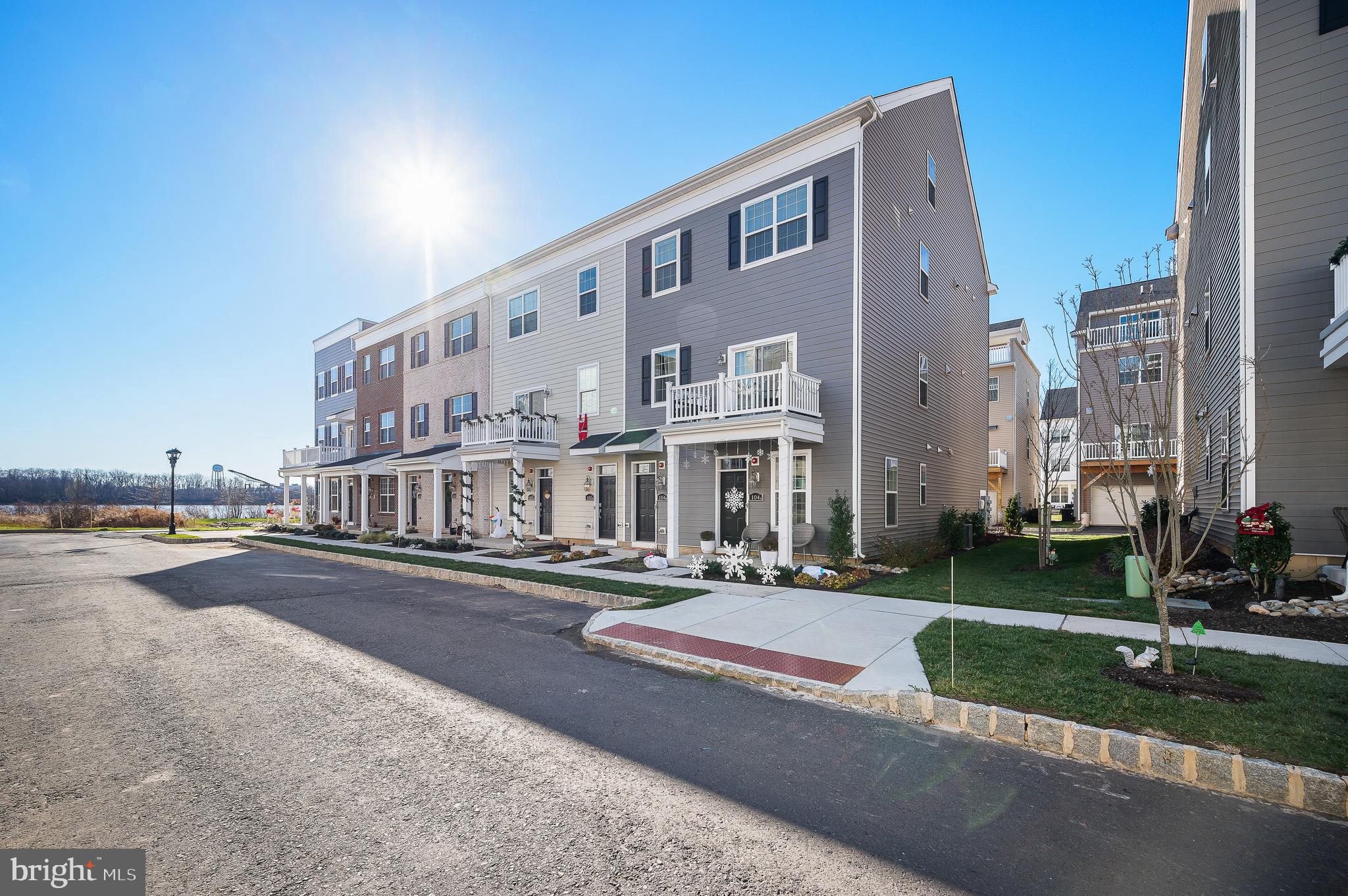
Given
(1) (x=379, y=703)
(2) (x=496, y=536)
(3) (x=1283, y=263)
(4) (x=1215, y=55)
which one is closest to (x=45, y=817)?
(1) (x=379, y=703)

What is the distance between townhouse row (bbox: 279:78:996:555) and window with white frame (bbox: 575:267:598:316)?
0.27ft

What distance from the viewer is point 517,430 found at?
1853cm

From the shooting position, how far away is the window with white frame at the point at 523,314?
20594 millimetres

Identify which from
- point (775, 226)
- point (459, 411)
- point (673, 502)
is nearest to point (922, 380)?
point (775, 226)

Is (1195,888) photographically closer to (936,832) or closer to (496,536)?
(936,832)

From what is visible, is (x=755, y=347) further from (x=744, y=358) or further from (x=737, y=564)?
(x=737, y=564)

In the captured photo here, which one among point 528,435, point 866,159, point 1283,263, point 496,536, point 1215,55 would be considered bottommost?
point 496,536

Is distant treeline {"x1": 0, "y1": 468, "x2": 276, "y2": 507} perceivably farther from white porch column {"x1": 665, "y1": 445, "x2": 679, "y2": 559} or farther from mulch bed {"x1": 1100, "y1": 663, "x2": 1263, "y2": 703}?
mulch bed {"x1": 1100, "y1": 663, "x2": 1263, "y2": 703}

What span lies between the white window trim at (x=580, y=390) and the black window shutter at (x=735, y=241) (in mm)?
5539

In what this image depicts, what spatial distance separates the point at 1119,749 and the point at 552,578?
9.41 m

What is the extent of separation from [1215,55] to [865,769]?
16.7 m

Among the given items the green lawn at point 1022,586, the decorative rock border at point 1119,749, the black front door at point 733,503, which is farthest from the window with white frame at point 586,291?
the decorative rock border at point 1119,749

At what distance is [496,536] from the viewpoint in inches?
822

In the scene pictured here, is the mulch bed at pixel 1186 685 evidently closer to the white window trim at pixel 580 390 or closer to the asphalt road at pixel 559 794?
the asphalt road at pixel 559 794
